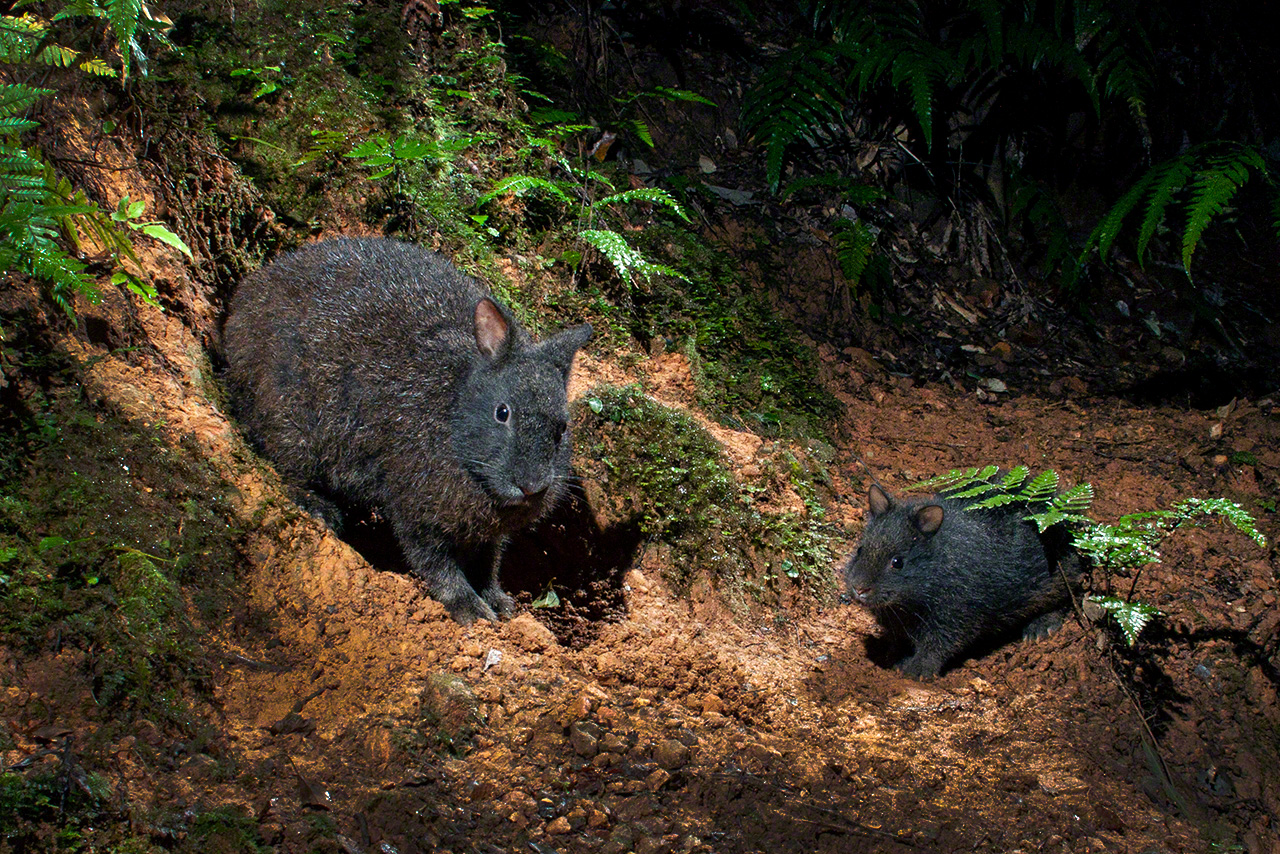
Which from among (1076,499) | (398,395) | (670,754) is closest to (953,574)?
(1076,499)

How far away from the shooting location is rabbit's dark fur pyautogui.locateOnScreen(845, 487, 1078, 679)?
18.8 ft

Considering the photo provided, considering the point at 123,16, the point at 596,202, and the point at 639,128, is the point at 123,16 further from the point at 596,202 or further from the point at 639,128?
the point at 639,128

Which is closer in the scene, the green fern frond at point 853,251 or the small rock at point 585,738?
the small rock at point 585,738

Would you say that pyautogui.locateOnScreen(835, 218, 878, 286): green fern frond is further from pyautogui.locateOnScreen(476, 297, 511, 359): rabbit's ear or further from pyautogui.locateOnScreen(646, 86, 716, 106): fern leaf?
pyautogui.locateOnScreen(476, 297, 511, 359): rabbit's ear

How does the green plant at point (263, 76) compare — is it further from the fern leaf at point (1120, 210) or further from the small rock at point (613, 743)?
the fern leaf at point (1120, 210)

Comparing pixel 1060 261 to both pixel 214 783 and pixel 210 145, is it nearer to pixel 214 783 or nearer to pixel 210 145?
pixel 210 145

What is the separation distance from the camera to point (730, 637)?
5188mm

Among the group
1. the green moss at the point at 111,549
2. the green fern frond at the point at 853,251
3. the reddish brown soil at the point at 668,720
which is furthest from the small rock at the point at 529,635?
the green fern frond at the point at 853,251

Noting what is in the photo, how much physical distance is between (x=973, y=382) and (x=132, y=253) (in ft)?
25.2

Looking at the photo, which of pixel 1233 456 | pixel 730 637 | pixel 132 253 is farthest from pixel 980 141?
pixel 132 253

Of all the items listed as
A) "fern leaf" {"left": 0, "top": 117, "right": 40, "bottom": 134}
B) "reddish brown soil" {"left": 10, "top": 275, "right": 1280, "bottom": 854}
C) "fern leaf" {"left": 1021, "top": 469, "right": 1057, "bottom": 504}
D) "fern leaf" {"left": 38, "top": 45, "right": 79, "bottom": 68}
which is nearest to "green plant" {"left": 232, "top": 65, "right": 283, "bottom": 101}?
"fern leaf" {"left": 38, "top": 45, "right": 79, "bottom": 68}

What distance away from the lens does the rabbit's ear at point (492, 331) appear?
15.4ft

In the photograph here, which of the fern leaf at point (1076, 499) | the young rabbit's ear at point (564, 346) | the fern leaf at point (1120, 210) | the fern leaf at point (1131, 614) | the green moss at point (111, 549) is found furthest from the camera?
the fern leaf at point (1120, 210)

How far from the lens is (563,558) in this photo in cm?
588
